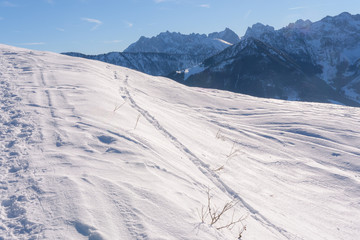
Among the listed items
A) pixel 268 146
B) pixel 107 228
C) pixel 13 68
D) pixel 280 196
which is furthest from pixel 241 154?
pixel 13 68

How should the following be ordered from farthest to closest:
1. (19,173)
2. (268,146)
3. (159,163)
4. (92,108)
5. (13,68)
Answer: (13,68), (268,146), (92,108), (159,163), (19,173)

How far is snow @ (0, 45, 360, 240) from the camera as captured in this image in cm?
255

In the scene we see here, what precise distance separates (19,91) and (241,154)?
5.58m

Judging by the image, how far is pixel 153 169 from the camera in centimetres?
366

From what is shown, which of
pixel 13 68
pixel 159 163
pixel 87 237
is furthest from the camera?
pixel 13 68

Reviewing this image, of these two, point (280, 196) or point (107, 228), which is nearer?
point (107, 228)

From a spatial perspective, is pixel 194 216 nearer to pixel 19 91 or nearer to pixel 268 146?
pixel 268 146

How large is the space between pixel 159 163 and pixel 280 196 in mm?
1998

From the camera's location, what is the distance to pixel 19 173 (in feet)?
10.2

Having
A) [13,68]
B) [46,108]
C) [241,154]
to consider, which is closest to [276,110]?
[241,154]

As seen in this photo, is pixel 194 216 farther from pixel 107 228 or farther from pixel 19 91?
pixel 19 91

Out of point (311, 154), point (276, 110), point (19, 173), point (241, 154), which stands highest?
point (276, 110)

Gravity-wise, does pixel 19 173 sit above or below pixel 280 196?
below

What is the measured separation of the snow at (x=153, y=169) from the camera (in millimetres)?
2547
